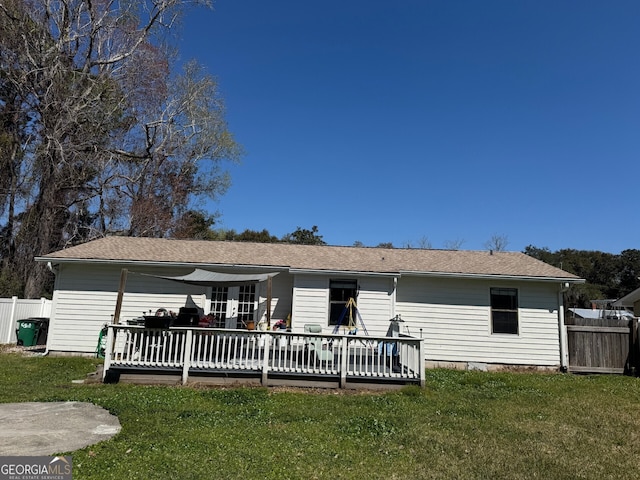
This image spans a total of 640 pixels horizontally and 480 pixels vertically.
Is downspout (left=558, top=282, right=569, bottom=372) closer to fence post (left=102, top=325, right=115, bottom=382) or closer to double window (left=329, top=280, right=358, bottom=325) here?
double window (left=329, top=280, right=358, bottom=325)

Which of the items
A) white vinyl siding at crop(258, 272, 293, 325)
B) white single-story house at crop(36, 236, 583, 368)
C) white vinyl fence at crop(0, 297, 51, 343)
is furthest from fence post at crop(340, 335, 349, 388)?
white vinyl fence at crop(0, 297, 51, 343)

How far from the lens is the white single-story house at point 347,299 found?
39.8 feet

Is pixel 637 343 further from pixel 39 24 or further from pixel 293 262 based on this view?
pixel 39 24

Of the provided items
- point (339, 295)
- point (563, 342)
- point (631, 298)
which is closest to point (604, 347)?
point (563, 342)

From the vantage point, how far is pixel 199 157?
93.7ft

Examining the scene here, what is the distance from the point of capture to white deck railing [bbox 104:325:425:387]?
8.93 meters

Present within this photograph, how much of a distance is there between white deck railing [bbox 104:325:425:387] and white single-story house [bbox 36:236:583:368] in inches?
101

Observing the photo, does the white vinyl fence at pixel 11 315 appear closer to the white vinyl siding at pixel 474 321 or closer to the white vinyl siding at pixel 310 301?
the white vinyl siding at pixel 310 301

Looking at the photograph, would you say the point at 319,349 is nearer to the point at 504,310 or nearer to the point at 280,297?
the point at 280,297

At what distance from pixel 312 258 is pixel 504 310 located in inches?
238

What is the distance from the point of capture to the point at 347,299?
1233cm

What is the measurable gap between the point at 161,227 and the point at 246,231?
19.5 m

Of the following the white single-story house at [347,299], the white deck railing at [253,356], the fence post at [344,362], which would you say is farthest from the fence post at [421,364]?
the white single-story house at [347,299]

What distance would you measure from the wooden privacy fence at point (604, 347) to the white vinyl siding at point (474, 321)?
1.69 feet
